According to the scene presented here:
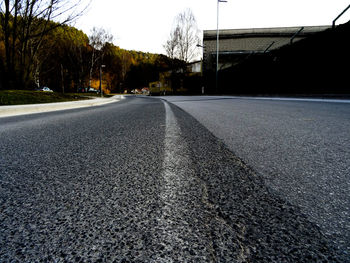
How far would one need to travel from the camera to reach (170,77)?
3972 centimetres

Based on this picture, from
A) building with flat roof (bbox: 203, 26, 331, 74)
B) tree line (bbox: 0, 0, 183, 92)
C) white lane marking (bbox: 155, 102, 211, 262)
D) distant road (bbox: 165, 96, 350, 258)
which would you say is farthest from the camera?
building with flat roof (bbox: 203, 26, 331, 74)

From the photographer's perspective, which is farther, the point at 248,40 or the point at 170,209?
the point at 248,40

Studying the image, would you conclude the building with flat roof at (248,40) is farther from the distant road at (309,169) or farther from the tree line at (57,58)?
the distant road at (309,169)

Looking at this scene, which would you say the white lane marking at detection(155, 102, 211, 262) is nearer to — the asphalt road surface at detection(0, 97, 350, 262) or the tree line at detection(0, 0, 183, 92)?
the asphalt road surface at detection(0, 97, 350, 262)

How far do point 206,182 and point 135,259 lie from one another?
0.52m

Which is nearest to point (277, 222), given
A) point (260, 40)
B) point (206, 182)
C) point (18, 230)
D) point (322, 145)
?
point (206, 182)

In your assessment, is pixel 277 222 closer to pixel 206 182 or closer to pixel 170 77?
pixel 206 182

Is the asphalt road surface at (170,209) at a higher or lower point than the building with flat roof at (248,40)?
lower

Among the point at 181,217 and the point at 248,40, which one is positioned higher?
the point at 248,40

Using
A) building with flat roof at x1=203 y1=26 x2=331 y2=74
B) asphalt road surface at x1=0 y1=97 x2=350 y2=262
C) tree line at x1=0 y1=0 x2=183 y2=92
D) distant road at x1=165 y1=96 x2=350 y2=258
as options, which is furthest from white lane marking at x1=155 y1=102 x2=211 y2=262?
building with flat roof at x1=203 y1=26 x2=331 y2=74

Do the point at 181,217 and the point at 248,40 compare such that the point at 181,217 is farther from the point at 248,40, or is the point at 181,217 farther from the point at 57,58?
the point at 57,58

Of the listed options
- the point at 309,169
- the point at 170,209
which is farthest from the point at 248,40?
the point at 170,209

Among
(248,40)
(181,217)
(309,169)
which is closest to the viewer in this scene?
(181,217)

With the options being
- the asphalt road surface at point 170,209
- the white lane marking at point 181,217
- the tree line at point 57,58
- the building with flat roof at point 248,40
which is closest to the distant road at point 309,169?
the asphalt road surface at point 170,209
